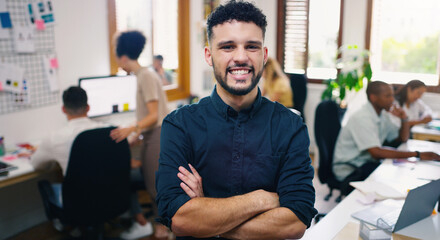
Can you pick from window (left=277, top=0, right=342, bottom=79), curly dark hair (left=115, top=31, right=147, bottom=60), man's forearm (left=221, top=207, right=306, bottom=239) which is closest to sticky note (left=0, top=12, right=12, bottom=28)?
curly dark hair (left=115, top=31, right=147, bottom=60)

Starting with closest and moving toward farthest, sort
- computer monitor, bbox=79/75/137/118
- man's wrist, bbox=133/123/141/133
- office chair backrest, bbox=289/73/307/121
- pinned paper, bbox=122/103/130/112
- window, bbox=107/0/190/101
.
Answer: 1. man's wrist, bbox=133/123/141/133
2. computer monitor, bbox=79/75/137/118
3. pinned paper, bbox=122/103/130/112
4. window, bbox=107/0/190/101
5. office chair backrest, bbox=289/73/307/121

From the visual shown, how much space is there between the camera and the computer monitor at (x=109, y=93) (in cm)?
356

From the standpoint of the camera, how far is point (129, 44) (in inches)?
116

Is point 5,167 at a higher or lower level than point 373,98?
lower

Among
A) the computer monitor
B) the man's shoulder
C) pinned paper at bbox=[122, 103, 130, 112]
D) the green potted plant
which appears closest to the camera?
the man's shoulder

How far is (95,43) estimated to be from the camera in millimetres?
3783

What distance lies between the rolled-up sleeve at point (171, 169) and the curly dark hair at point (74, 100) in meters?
1.42

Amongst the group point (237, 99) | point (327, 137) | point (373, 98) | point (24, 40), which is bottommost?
point (327, 137)

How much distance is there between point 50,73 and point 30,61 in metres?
0.20

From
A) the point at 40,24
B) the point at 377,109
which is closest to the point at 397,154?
the point at 377,109

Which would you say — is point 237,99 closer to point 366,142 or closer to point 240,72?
point 240,72

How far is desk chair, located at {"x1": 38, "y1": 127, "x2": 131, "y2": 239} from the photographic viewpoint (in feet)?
8.13

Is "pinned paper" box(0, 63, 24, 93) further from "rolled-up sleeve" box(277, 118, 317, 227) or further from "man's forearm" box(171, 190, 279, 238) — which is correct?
"rolled-up sleeve" box(277, 118, 317, 227)

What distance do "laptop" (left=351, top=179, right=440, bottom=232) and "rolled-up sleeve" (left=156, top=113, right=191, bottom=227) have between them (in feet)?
3.00
